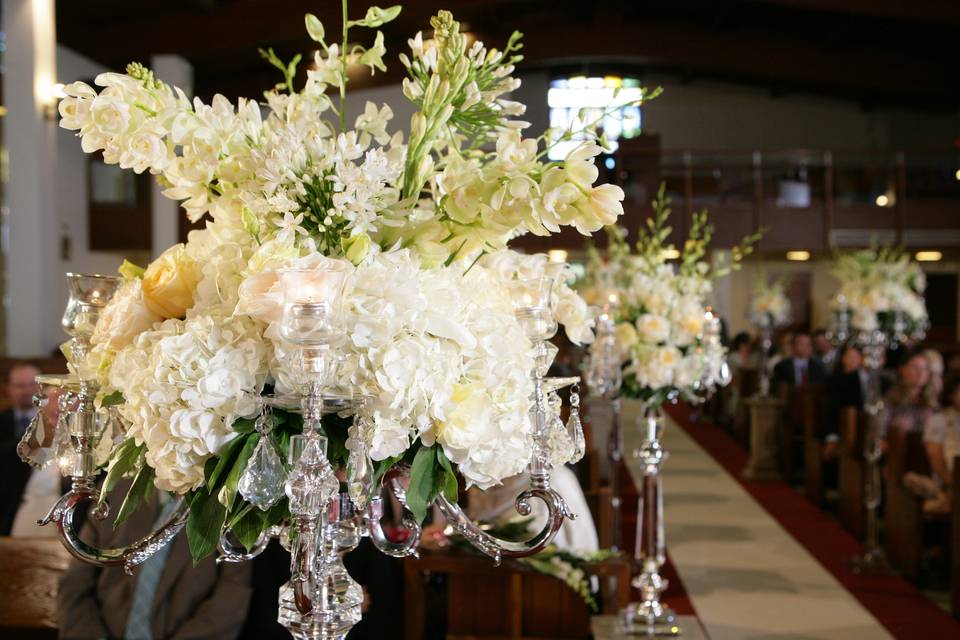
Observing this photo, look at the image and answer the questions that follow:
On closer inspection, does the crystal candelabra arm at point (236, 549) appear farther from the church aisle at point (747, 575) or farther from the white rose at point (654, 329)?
the church aisle at point (747, 575)

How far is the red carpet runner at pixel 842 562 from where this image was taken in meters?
5.16

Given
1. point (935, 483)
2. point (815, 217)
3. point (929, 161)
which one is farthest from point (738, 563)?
point (929, 161)

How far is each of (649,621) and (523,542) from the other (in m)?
2.41

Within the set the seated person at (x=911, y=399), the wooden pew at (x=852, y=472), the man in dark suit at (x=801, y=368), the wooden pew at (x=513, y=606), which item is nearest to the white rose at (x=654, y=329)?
the wooden pew at (x=513, y=606)

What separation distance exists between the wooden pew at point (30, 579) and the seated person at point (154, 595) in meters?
0.15

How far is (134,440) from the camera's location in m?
1.44

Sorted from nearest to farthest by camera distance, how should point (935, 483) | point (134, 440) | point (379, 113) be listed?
point (134, 440)
point (379, 113)
point (935, 483)

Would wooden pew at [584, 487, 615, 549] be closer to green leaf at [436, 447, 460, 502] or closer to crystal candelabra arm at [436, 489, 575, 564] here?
crystal candelabra arm at [436, 489, 575, 564]

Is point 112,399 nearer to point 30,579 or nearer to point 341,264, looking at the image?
point 341,264

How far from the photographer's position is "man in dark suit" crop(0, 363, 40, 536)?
5.00 meters

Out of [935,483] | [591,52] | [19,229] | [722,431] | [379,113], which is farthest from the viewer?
[591,52]

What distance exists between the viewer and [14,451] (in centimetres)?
542

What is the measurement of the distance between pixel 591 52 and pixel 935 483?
9.55 metres

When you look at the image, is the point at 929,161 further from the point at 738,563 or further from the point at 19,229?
the point at 19,229
